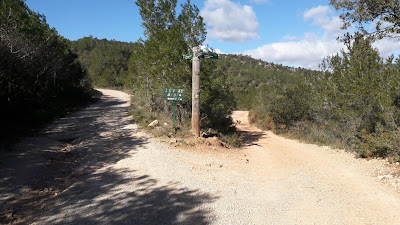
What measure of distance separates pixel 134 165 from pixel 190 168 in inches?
58.3

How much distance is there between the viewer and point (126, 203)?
4.49 meters

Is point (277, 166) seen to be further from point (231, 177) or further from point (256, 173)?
point (231, 177)

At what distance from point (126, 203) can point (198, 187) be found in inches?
60.7

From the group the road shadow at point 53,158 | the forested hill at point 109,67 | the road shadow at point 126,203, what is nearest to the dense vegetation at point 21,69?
the road shadow at point 53,158

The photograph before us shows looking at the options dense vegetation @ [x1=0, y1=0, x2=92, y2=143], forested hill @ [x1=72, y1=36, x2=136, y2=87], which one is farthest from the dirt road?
forested hill @ [x1=72, y1=36, x2=136, y2=87]

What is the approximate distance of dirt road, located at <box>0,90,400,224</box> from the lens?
4234mm

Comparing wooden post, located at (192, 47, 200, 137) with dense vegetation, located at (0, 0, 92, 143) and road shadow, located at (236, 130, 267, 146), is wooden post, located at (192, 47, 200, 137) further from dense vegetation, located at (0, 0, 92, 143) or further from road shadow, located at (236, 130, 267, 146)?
dense vegetation, located at (0, 0, 92, 143)

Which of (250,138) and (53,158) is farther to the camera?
(250,138)

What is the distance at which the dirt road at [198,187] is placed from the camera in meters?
4.23

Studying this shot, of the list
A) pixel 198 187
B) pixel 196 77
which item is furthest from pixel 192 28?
pixel 198 187

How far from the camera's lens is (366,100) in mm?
10438

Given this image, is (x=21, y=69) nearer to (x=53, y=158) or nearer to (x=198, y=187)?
(x=53, y=158)

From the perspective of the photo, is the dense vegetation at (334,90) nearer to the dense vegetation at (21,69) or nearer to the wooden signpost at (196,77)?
the wooden signpost at (196,77)

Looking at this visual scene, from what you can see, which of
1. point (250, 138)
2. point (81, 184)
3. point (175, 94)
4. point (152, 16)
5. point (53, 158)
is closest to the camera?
point (81, 184)
